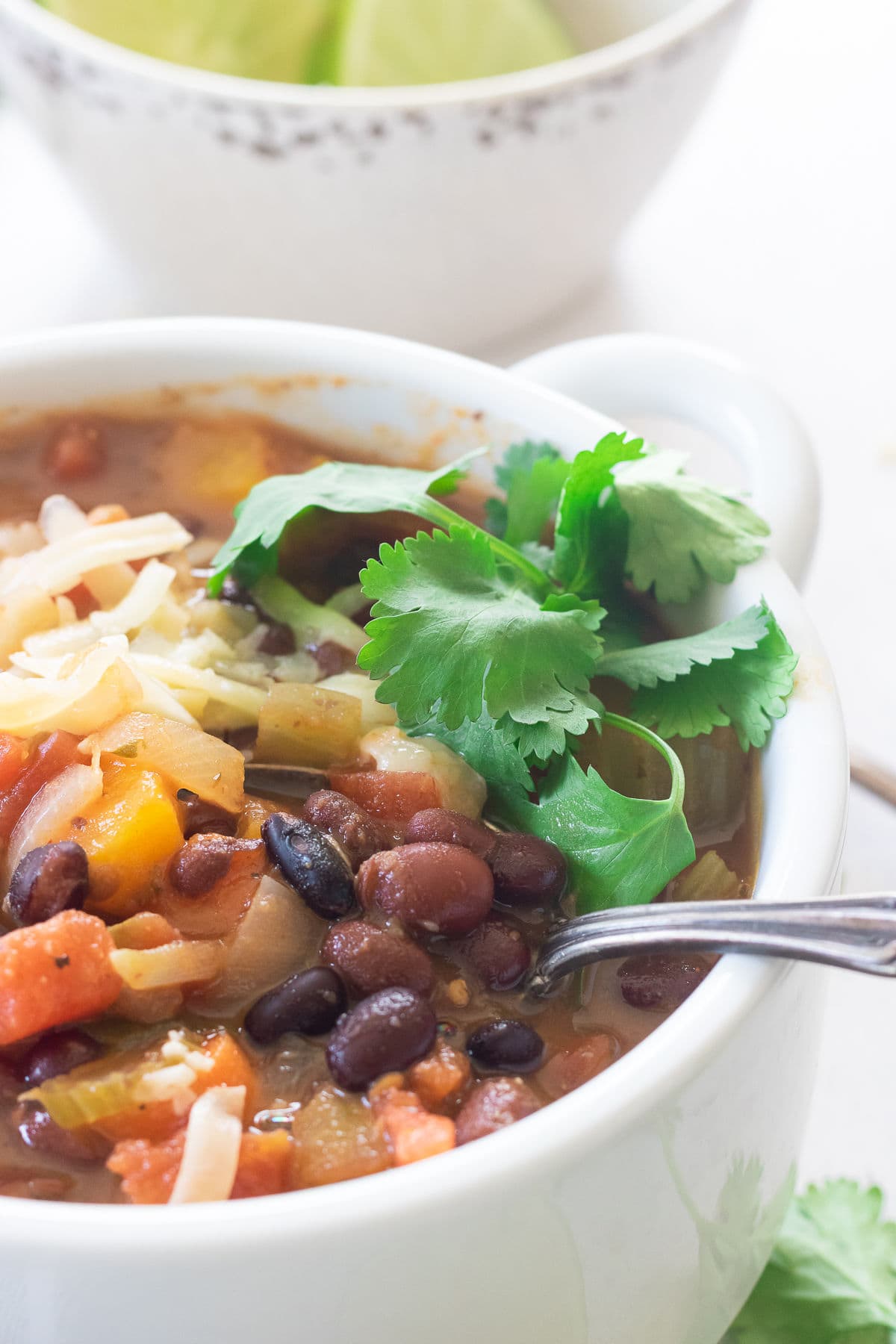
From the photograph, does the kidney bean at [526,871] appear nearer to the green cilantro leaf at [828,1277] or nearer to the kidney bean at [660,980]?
the kidney bean at [660,980]

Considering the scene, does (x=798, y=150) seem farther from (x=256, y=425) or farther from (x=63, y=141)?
A: (x=256, y=425)

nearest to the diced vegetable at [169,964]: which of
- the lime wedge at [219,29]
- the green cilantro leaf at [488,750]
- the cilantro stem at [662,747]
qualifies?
the green cilantro leaf at [488,750]

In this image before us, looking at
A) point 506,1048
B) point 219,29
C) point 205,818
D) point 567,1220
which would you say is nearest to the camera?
point 567,1220

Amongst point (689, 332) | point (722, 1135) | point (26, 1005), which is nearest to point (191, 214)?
point (689, 332)

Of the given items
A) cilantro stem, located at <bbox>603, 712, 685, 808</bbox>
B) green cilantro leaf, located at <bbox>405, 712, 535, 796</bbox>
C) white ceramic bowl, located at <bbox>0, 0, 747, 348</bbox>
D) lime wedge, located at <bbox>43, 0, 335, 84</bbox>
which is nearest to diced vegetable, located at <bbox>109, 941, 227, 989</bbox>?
green cilantro leaf, located at <bbox>405, 712, 535, 796</bbox>

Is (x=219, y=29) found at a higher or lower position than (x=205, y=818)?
higher

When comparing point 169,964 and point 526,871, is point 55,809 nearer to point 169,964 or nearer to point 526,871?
point 169,964

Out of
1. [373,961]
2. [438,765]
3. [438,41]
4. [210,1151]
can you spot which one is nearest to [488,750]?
[438,765]
